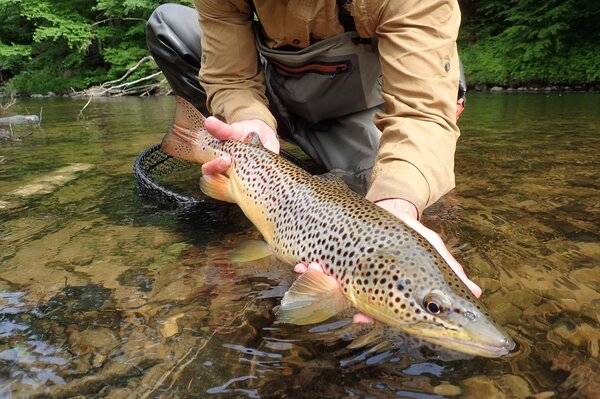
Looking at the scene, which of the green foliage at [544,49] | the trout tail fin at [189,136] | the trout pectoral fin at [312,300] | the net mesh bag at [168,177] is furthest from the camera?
the green foliage at [544,49]

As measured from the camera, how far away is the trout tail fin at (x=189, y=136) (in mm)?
2635

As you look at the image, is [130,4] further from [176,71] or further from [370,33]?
[370,33]

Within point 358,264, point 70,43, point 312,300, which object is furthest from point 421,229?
point 70,43

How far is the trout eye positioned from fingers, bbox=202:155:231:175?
1.27 m

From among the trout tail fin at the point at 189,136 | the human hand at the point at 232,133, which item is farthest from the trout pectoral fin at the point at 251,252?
the trout tail fin at the point at 189,136

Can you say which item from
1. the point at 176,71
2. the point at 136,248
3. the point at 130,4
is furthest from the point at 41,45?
the point at 136,248

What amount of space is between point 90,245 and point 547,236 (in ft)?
7.14

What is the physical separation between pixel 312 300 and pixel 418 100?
1.00m

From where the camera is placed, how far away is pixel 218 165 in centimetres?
238

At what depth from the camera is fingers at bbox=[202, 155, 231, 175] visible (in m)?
2.37

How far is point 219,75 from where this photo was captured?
3014mm

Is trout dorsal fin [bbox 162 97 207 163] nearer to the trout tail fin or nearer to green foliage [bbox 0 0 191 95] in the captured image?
the trout tail fin

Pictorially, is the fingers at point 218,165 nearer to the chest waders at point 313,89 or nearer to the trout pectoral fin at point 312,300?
the chest waders at point 313,89

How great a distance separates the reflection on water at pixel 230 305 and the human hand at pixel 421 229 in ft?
0.72
